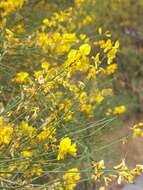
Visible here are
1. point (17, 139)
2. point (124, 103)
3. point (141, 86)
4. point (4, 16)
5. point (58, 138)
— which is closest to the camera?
point (17, 139)

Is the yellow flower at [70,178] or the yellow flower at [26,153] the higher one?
the yellow flower at [26,153]

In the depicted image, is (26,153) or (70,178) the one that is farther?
(26,153)

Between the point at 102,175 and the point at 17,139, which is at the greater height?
the point at 17,139

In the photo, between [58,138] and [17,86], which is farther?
[17,86]

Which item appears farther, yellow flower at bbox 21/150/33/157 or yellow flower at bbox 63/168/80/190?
yellow flower at bbox 21/150/33/157

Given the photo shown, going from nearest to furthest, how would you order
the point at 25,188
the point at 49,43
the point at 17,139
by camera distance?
the point at 25,188 → the point at 17,139 → the point at 49,43

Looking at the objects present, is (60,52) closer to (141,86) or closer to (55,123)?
(55,123)

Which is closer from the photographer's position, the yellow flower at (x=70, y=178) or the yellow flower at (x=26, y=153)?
the yellow flower at (x=70, y=178)

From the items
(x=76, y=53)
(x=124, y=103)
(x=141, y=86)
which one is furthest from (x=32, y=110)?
(x=141, y=86)

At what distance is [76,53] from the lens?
260 cm

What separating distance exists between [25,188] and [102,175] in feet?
1.23

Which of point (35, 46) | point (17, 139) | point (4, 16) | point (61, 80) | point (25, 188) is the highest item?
point (4, 16)

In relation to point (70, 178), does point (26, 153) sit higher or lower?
higher

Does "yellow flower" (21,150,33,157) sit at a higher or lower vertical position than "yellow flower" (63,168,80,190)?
higher
